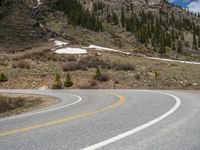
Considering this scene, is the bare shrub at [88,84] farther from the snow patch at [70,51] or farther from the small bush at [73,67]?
the snow patch at [70,51]

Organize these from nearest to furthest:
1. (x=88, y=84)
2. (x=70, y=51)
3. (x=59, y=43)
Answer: (x=88, y=84)
(x=70, y=51)
(x=59, y=43)

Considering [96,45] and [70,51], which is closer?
[70,51]

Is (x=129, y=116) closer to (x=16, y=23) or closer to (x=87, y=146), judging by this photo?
(x=87, y=146)

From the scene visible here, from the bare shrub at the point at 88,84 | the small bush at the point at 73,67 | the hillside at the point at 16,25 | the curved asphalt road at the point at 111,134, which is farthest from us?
the hillside at the point at 16,25

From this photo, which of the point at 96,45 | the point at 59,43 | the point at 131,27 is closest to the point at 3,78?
the point at 59,43

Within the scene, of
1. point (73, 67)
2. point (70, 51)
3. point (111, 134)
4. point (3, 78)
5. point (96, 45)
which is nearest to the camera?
point (111, 134)

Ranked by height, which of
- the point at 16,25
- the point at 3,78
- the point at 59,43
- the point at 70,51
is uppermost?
the point at 16,25

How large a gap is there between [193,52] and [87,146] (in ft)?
370

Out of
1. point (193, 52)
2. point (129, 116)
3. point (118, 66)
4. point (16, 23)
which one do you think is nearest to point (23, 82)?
point (118, 66)

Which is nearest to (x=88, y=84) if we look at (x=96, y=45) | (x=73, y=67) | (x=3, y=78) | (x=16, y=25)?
(x=73, y=67)

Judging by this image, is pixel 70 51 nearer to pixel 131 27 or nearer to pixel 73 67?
pixel 73 67

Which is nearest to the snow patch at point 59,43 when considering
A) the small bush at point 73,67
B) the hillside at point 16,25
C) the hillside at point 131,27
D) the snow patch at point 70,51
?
the snow patch at point 70,51

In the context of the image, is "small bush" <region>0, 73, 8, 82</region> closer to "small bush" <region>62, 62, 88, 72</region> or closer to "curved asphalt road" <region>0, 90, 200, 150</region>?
"small bush" <region>62, 62, 88, 72</region>

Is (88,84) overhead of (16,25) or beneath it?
beneath
